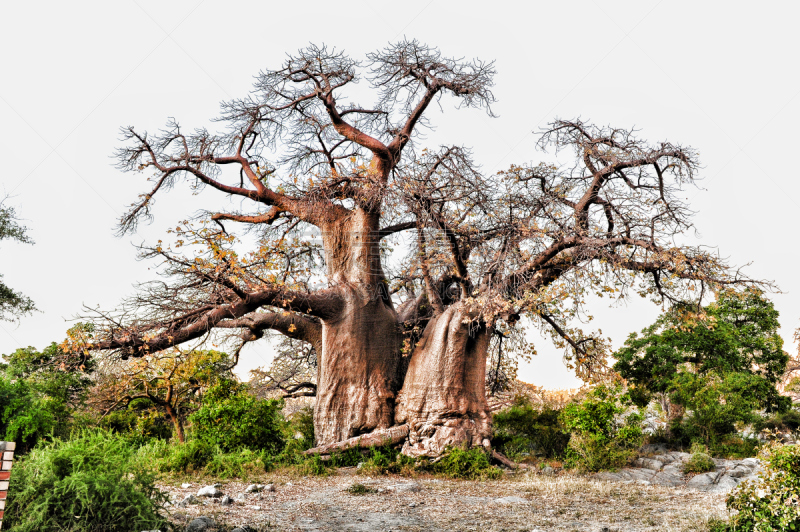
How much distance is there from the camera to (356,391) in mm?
13297

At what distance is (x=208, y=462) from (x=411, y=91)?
9.44 metres

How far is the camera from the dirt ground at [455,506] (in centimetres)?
701

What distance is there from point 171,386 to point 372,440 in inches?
211

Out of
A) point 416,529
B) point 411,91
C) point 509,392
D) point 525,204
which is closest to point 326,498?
point 416,529

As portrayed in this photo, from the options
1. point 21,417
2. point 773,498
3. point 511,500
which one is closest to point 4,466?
point 511,500

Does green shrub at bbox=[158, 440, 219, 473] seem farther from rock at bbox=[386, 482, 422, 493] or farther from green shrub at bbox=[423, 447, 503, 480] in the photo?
green shrub at bbox=[423, 447, 503, 480]

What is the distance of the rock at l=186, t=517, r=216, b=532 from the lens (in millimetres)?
6002

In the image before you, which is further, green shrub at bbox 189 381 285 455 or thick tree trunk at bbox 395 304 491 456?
thick tree trunk at bbox 395 304 491 456

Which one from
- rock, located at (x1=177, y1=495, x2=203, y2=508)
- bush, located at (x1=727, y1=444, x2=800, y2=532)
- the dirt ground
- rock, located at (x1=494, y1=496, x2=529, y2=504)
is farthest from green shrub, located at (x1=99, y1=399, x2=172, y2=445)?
bush, located at (x1=727, y1=444, x2=800, y2=532)

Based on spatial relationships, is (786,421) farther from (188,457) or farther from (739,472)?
(188,457)

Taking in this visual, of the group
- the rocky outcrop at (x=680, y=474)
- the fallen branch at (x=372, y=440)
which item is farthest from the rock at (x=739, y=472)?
the fallen branch at (x=372, y=440)

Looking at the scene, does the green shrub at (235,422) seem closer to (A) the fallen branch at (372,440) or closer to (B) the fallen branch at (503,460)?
(A) the fallen branch at (372,440)

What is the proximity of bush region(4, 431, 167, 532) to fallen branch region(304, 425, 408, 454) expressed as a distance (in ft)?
22.7

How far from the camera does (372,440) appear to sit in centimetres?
1265
